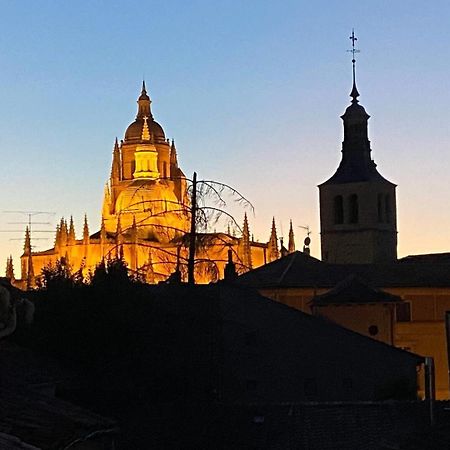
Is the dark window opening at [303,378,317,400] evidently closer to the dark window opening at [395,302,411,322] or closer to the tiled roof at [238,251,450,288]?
the tiled roof at [238,251,450,288]

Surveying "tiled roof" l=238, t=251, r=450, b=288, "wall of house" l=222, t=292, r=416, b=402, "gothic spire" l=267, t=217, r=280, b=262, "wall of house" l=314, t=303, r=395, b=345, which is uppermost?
"gothic spire" l=267, t=217, r=280, b=262

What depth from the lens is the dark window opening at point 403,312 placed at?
54.8m

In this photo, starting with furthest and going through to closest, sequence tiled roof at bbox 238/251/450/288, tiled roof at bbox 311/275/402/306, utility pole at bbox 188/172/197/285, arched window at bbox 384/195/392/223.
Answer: arched window at bbox 384/195/392/223 → tiled roof at bbox 238/251/450/288 → tiled roof at bbox 311/275/402/306 → utility pole at bbox 188/172/197/285

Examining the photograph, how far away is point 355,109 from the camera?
299 ft

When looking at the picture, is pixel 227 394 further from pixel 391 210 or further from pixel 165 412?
pixel 391 210

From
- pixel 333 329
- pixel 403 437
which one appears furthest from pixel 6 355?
pixel 333 329

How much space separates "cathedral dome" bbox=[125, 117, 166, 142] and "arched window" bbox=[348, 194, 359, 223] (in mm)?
23424

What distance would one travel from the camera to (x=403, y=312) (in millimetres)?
55281

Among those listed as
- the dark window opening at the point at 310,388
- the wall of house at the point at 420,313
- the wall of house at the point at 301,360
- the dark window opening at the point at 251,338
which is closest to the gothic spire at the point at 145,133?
the wall of house at the point at 420,313

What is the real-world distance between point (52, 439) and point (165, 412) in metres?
10.7

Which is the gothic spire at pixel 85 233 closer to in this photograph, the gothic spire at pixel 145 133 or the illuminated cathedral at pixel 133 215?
the illuminated cathedral at pixel 133 215

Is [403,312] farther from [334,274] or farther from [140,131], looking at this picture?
[140,131]

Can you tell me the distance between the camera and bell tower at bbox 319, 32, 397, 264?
87.1 m

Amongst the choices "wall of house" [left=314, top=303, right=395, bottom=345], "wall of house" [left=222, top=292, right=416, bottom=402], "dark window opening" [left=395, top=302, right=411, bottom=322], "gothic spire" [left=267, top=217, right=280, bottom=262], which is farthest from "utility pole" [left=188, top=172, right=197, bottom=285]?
"gothic spire" [left=267, top=217, right=280, bottom=262]
